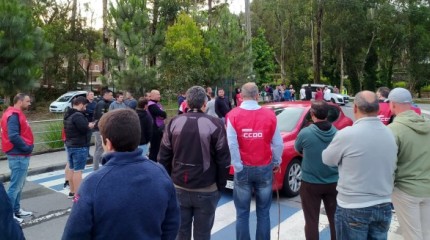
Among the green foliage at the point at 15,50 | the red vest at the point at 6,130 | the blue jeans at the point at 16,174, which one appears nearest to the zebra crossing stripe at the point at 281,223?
the blue jeans at the point at 16,174

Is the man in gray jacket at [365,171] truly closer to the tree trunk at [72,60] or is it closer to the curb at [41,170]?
the curb at [41,170]

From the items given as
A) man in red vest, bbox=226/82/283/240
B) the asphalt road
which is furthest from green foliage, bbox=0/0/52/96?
man in red vest, bbox=226/82/283/240

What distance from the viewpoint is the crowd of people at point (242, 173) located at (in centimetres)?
202

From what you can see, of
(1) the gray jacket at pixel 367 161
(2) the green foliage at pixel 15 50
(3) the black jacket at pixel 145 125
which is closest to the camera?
(1) the gray jacket at pixel 367 161

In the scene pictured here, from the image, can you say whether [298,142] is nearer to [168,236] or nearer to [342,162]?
[342,162]

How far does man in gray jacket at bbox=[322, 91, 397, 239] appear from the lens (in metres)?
2.97

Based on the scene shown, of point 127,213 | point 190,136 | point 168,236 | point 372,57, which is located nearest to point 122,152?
point 127,213

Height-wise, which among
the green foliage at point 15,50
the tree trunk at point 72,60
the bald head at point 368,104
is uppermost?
the tree trunk at point 72,60

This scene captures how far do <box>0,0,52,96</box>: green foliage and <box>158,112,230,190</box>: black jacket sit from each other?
A: 8.26 meters

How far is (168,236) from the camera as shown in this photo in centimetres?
231

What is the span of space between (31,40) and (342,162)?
10017 mm

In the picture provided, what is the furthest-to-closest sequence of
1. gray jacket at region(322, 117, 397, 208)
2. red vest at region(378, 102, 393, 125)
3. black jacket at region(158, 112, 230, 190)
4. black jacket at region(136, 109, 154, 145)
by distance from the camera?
1. black jacket at region(136, 109, 154, 145)
2. red vest at region(378, 102, 393, 125)
3. black jacket at region(158, 112, 230, 190)
4. gray jacket at region(322, 117, 397, 208)

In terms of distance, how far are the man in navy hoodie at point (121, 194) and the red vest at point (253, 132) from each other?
6.80 ft

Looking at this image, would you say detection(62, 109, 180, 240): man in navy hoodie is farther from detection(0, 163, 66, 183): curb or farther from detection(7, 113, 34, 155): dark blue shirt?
detection(0, 163, 66, 183): curb
